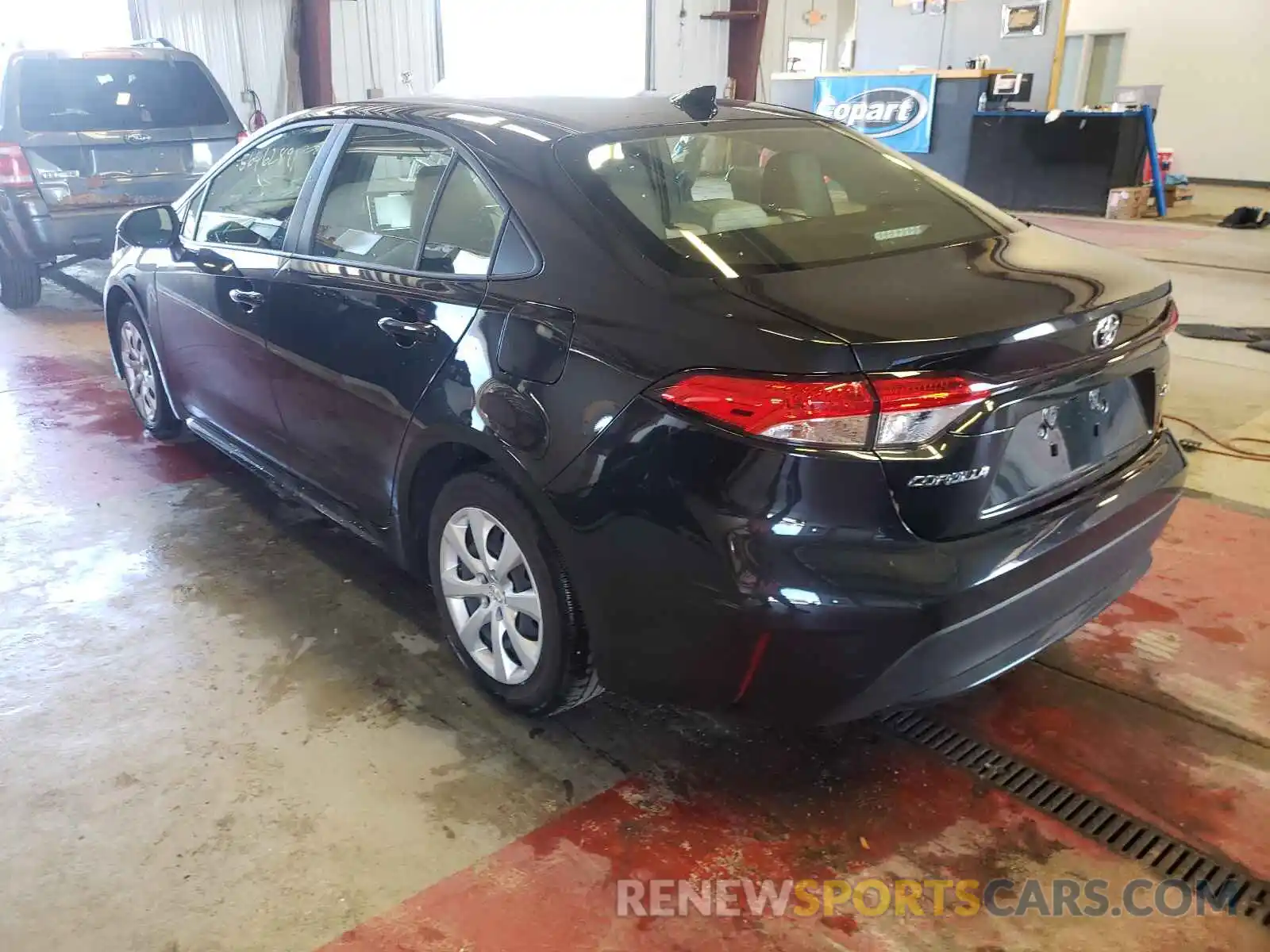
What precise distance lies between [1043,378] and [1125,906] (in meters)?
1.03

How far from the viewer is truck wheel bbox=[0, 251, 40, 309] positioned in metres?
6.90

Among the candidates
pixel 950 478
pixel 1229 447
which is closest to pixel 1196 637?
pixel 950 478

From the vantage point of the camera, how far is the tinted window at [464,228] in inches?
90.2

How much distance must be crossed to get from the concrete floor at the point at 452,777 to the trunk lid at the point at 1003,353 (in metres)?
0.73

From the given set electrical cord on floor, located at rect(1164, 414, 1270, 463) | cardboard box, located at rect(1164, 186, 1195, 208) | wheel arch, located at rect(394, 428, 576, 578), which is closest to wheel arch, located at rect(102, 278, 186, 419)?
wheel arch, located at rect(394, 428, 576, 578)

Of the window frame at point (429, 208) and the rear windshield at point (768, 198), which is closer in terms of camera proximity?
the rear windshield at point (768, 198)

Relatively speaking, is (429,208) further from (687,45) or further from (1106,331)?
(687,45)

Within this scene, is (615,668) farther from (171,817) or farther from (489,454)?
(171,817)

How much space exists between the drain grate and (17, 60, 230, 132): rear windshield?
20.8 ft

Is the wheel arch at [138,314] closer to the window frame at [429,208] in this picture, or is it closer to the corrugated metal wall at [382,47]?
the window frame at [429,208]

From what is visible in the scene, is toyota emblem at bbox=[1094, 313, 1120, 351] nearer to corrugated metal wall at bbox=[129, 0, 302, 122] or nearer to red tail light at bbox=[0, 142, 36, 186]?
red tail light at bbox=[0, 142, 36, 186]

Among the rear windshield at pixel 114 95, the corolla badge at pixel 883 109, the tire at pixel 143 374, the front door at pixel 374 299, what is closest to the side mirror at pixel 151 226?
the tire at pixel 143 374

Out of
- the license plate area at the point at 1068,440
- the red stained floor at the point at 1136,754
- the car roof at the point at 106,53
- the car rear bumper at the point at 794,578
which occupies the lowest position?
the red stained floor at the point at 1136,754

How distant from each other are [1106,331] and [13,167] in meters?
6.55
